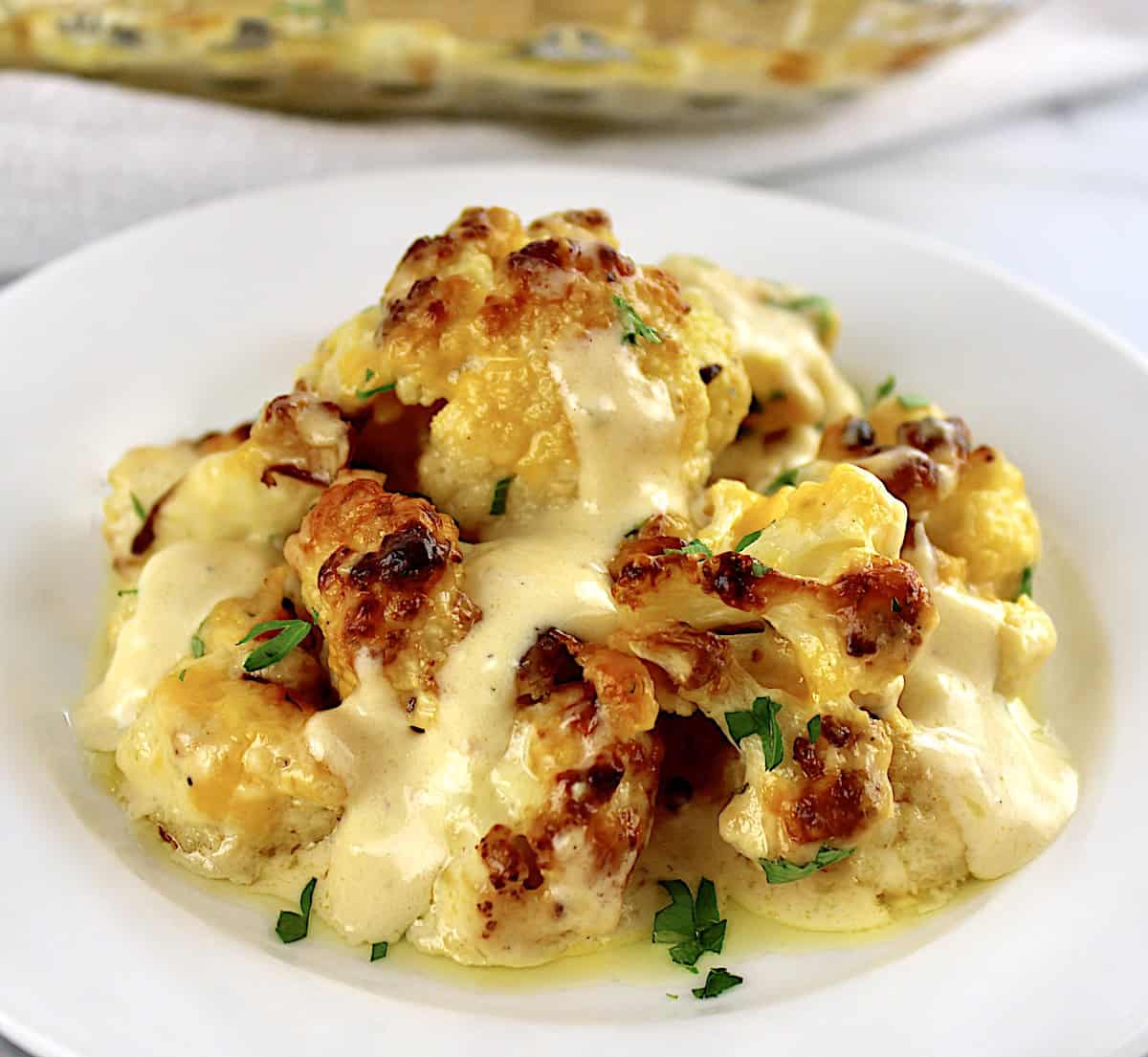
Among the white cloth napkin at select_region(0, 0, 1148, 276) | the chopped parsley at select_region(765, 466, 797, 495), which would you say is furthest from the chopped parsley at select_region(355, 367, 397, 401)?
the white cloth napkin at select_region(0, 0, 1148, 276)

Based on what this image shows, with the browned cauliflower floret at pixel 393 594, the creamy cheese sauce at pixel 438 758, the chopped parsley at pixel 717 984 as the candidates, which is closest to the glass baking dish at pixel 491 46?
the browned cauliflower floret at pixel 393 594

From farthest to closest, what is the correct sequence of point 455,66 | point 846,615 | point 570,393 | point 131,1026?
point 455,66
point 570,393
point 846,615
point 131,1026

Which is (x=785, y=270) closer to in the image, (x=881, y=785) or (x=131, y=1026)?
(x=881, y=785)

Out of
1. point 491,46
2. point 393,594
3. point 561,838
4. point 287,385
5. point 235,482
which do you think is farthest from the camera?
point 491,46

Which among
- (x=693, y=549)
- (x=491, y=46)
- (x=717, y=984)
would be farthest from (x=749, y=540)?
(x=491, y=46)

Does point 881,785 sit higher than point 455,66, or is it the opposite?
point 455,66

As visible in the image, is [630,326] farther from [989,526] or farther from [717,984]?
[717,984]

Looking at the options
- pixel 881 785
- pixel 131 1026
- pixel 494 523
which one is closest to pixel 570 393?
pixel 494 523
